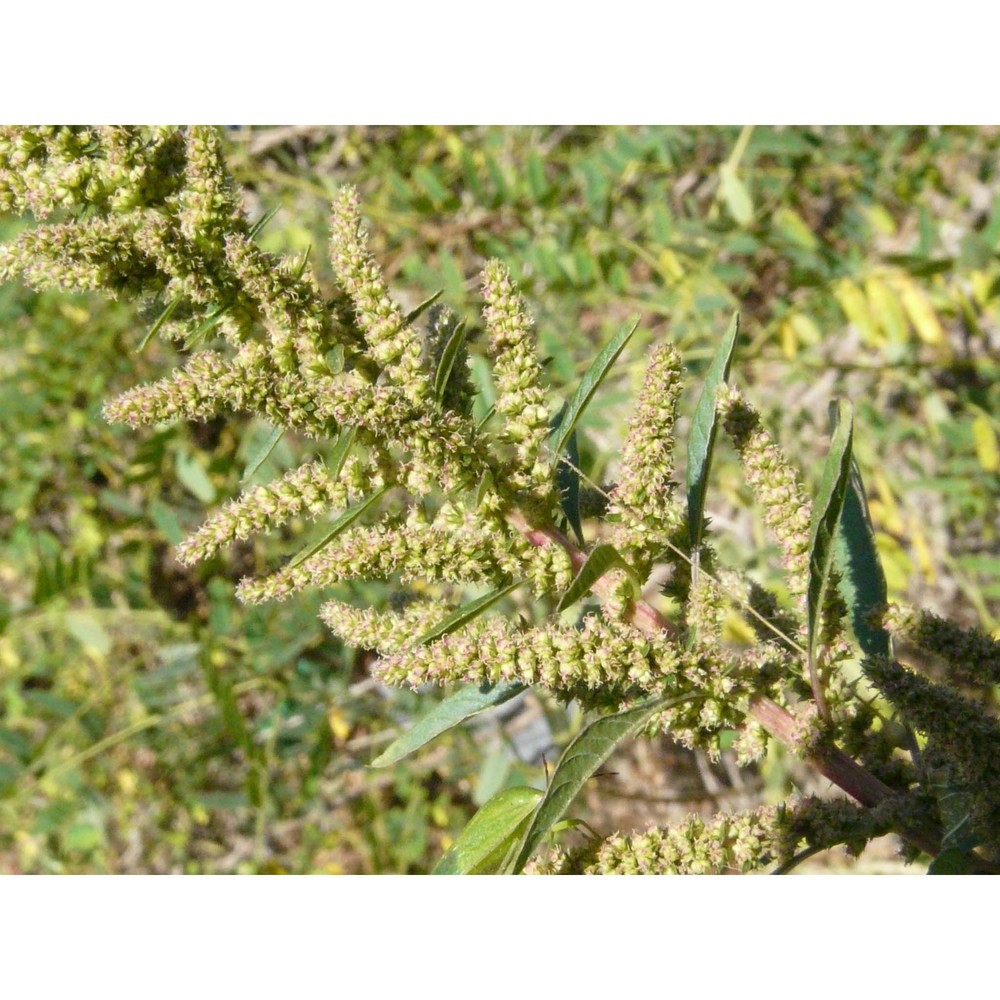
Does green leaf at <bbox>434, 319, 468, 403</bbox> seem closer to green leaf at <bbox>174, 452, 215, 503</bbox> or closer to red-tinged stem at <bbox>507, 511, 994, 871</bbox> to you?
red-tinged stem at <bbox>507, 511, 994, 871</bbox>

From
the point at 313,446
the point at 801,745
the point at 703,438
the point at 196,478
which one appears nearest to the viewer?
the point at 801,745

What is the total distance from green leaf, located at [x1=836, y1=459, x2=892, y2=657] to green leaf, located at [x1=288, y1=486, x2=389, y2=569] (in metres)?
0.47

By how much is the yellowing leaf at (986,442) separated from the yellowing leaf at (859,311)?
0.91ft

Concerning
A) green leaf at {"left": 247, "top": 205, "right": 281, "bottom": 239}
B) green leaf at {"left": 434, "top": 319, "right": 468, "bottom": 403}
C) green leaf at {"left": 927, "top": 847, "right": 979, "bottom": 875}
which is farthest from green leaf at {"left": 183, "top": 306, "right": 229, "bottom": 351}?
green leaf at {"left": 927, "top": 847, "right": 979, "bottom": 875}

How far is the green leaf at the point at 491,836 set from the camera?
2.75ft

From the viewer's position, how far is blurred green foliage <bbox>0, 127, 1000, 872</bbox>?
230 cm

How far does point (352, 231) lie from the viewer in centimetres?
83

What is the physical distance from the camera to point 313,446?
277cm

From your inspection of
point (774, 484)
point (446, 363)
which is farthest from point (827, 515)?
point (446, 363)

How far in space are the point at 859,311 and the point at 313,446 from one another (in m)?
1.44

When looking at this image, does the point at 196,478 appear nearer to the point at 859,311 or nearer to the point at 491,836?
the point at 859,311

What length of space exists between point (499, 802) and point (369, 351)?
0.41 meters

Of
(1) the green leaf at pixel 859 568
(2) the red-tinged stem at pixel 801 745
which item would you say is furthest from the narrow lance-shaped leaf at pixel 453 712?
(1) the green leaf at pixel 859 568

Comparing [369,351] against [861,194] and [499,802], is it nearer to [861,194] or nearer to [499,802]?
[499,802]
